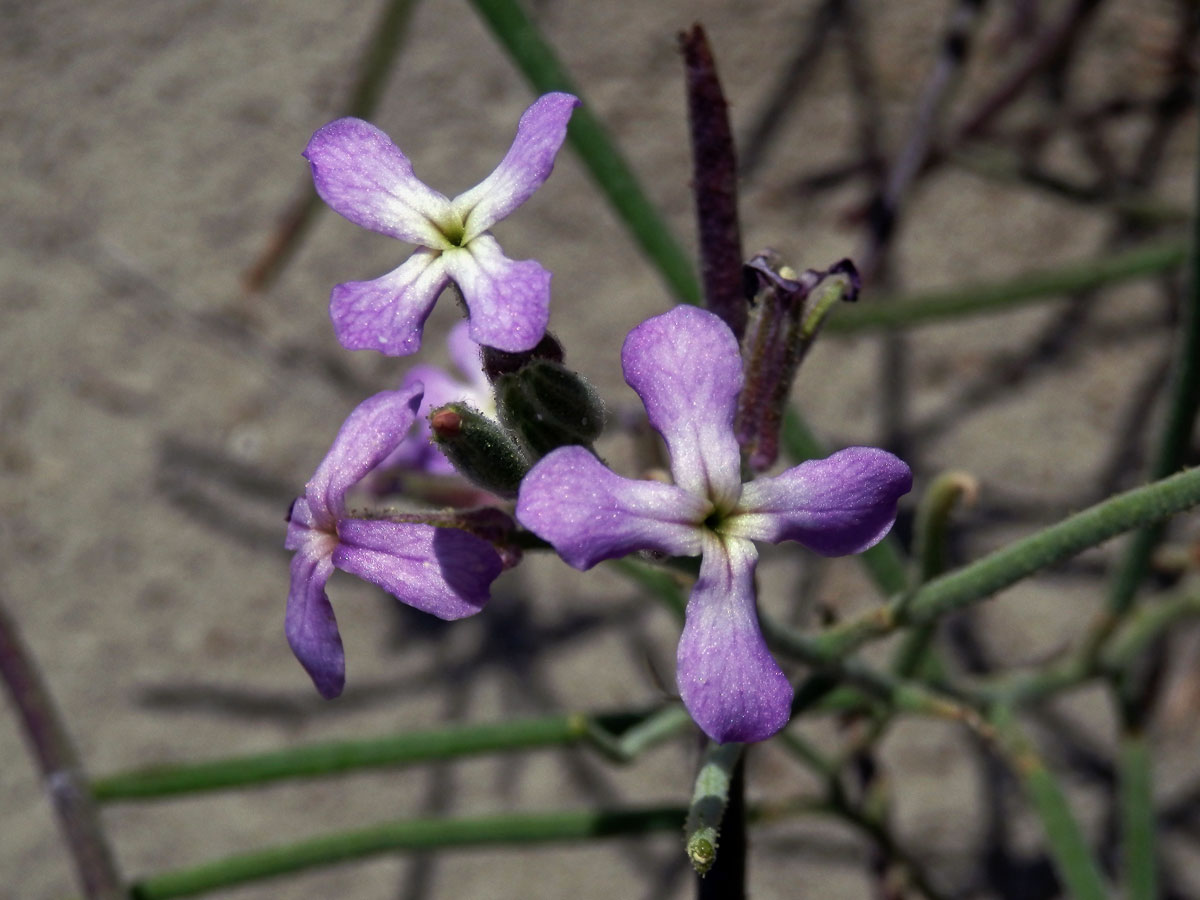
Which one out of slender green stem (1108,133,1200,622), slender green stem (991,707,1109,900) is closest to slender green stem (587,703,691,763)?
slender green stem (991,707,1109,900)

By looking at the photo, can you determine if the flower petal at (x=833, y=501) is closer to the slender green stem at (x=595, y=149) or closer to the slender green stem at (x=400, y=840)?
the slender green stem at (x=595, y=149)

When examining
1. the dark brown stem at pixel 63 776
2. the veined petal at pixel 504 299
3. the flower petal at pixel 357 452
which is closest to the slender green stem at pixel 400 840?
the dark brown stem at pixel 63 776

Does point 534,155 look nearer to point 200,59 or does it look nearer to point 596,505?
point 596,505

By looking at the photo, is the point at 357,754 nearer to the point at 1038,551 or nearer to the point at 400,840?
the point at 400,840

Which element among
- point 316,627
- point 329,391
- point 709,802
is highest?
point 329,391

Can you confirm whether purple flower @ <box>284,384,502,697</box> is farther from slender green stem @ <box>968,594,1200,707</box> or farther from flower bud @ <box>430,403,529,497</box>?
slender green stem @ <box>968,594,1200,707</box>

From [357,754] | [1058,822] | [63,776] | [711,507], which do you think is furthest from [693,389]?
[63,776]
